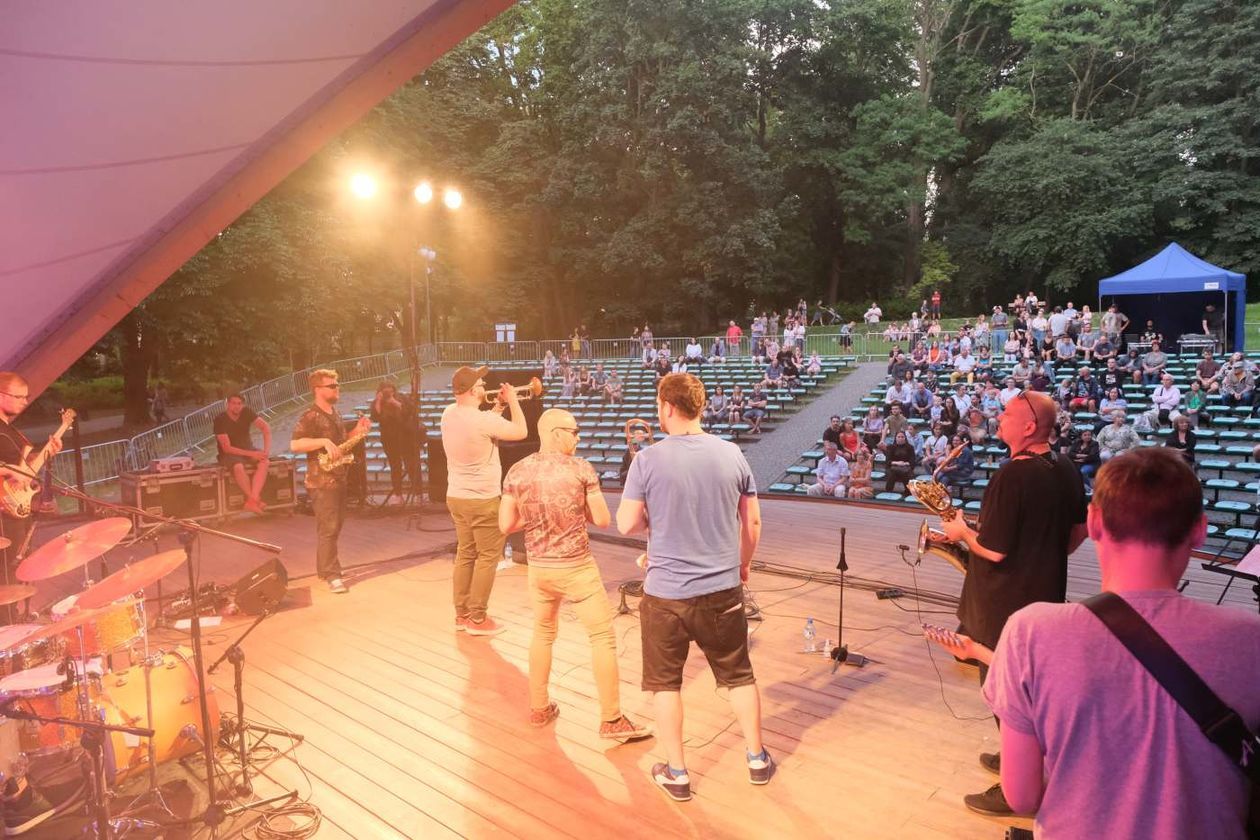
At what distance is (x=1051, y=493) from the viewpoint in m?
3.12

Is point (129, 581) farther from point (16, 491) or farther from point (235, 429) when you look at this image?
point (235, 429)

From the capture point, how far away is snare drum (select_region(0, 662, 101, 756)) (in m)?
3.13

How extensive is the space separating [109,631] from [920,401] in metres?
12.3

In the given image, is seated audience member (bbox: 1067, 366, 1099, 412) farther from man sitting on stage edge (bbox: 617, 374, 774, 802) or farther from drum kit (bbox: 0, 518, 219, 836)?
drum kit (bbox: 0, 518, 219, 836)

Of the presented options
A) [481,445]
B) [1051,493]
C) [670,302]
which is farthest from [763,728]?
[670,302]

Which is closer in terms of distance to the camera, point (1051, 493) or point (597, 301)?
point (1051, 493)

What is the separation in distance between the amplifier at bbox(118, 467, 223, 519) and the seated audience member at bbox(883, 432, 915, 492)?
29.1 ft

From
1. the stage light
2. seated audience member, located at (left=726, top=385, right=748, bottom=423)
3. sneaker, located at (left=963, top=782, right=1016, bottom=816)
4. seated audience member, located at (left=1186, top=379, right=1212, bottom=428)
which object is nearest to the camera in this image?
sneaker, located at (left=963, top=782, right=1016, bottom=816)

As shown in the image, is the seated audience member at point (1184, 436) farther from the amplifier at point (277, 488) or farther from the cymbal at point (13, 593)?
the cymbal at point (13, 593)

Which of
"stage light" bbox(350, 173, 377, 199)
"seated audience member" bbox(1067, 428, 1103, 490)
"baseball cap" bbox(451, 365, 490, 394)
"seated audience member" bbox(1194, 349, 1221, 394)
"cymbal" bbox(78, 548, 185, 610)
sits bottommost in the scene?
"seated audience member" bbox(1067, 428, 1103, 490)

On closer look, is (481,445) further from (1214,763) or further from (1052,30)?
(1052,30)

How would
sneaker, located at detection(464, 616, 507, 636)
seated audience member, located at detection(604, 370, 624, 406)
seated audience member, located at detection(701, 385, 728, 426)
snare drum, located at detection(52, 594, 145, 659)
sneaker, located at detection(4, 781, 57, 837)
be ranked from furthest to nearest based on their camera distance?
seated audience member, located at detection(604, 370, 624, 406), seated audience member, located at detection(701, 385, 728, 426), sneaker, located at detection(464, 616, 507, 636), snare drum, located at detection(52, 594, 145, 659), sneaker, located at detection(4, 781, 57, 837)

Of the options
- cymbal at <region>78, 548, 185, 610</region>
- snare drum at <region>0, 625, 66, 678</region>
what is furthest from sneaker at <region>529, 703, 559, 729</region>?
snare drum at <region>0, 625, 66, 678</region>

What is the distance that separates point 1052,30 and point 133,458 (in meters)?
36.6
